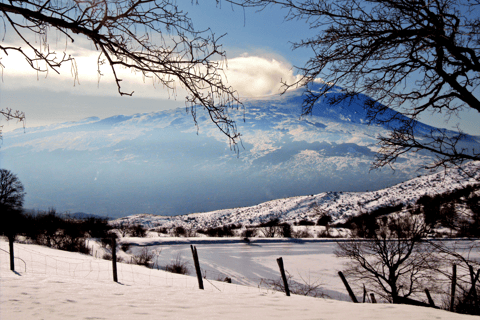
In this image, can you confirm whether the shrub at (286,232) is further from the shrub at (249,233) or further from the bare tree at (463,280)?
the bare tree at (463,280)

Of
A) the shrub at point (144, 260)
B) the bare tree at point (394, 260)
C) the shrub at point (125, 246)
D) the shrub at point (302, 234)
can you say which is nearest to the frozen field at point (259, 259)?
the shrub at point (125, 246)

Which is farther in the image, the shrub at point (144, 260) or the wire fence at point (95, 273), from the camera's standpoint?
the shrub at point (144, 260)

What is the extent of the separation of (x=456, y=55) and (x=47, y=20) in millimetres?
5076

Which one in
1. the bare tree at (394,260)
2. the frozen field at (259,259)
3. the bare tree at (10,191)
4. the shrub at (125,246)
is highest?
the bare tree at (10,191)

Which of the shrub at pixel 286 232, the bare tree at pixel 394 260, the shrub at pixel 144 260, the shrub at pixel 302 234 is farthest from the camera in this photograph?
the shrub at pixel 286 232

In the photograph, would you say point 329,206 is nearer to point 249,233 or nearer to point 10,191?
point 249,233

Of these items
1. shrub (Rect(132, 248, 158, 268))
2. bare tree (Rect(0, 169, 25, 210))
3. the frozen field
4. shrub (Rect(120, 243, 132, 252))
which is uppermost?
bare tree (Rect(0, 169, 25, 210))

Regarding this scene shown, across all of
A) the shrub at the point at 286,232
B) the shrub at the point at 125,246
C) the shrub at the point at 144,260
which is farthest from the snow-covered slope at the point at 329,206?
the shrub at the point at 144,260

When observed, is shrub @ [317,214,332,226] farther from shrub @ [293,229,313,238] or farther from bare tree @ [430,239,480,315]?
bare tree @ [430,239,480,315]

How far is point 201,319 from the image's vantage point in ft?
12.6

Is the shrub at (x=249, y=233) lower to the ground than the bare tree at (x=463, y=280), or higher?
lower

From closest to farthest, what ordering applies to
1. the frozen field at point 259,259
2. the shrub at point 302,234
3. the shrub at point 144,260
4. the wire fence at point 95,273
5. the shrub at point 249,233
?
1. the wire fence at point 95,273
2. the shrub at point 144,260
3. the frozen field at point 259,259
4. the shrub at point 302,234
5. the shrub at point 249,233

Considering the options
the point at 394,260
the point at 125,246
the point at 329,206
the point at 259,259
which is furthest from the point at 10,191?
the point at 329,206

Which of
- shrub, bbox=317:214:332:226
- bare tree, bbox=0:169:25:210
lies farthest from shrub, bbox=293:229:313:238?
Answer: bare tree, bbox=0:169:25:210
